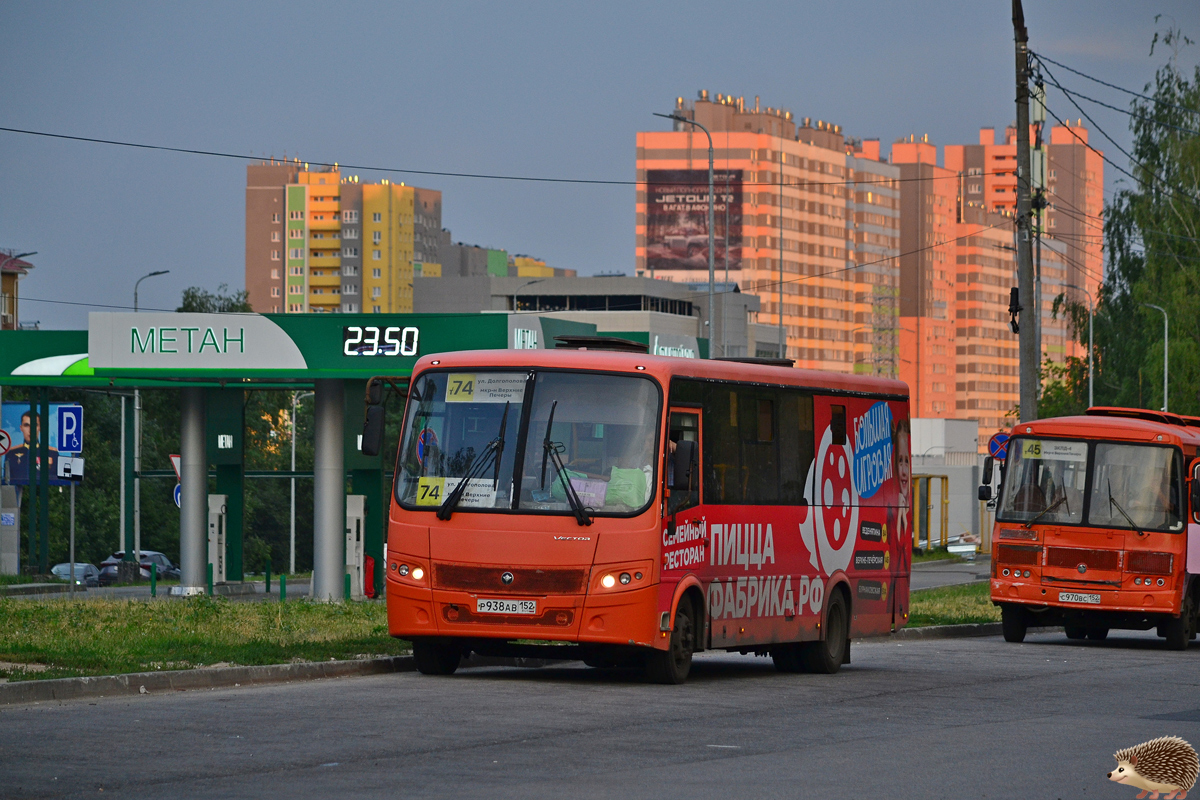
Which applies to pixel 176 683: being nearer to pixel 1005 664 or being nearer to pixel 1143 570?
pixel 1005 664

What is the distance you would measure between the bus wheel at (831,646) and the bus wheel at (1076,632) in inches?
335

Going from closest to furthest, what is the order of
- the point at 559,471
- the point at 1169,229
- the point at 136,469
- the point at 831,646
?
1. the point at 559,471
2. the point at 831,646
3. the point at 136,469
4. the point at 1169,229

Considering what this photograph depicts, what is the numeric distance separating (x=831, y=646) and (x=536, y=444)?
4.55m

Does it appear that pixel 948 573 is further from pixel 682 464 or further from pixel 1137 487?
pixel 682 464

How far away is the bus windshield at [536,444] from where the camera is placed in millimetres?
15141

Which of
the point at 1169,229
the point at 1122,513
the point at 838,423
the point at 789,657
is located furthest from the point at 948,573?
the point at 789,657

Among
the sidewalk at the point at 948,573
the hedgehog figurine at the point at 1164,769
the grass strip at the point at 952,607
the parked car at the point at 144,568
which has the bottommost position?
the parked car at the point at 144,568

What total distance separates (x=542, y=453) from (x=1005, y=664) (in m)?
6.81

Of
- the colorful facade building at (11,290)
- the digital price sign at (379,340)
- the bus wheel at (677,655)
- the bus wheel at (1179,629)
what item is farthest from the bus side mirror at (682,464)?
the colorful facade building at (11,290)

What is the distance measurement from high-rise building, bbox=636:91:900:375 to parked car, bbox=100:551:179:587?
111m

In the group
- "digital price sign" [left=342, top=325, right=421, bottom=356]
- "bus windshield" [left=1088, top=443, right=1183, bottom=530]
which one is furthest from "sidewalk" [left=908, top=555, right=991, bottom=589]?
"bus windshield" [left=1088, top=443, right=1183, bottom=530]

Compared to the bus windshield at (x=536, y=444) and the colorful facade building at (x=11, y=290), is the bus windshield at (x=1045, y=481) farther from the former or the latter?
the colorful facade building at (x=11, y=290)

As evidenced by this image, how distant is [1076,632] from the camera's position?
87.6 feet

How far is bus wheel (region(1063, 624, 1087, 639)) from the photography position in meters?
26.4
